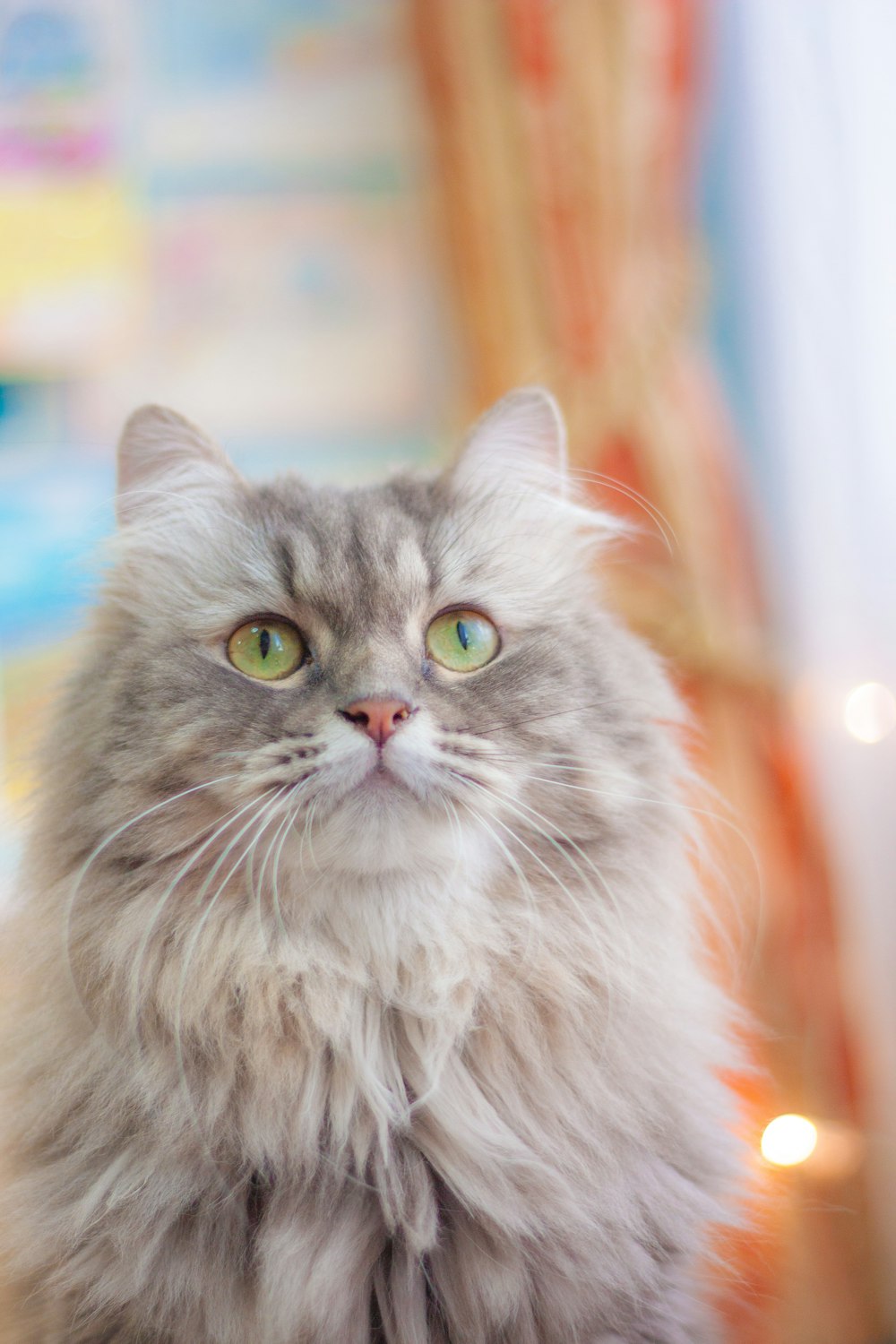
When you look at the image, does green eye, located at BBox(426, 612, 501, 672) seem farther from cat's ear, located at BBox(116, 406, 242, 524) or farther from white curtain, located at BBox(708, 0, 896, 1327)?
white curtain, located at BBox(708, 0, 896, 1327)

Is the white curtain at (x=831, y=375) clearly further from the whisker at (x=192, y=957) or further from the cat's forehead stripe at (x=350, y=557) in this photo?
the whisker at (x=192, y=957)

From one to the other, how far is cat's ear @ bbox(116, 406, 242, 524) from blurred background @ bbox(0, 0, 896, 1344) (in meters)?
0.65

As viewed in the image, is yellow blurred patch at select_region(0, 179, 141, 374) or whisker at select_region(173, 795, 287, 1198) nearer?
whisker at select_region(173, 795, 287, 1198)

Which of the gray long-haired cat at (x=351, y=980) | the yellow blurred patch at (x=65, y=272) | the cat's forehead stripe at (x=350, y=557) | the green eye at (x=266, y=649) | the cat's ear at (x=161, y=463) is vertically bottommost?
the gray long-haired cat at (x=351, y=980)

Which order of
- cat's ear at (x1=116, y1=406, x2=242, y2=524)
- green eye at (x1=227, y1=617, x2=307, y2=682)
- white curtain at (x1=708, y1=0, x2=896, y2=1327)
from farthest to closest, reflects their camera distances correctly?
white curtain at (x1=708, y1=0, x2=896, y2=1327) < cat's ear at (x1=116, y1=406, x2=242, y2=524) < green eye at (x1=227, y1=617, x2=307, y2=682)

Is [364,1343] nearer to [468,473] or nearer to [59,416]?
[468,473]

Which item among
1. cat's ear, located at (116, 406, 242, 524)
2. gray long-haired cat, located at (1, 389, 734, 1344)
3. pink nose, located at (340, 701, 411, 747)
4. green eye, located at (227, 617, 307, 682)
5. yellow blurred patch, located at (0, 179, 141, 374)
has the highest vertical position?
yellow blurred patch, located at (0, 179, 141, 374)

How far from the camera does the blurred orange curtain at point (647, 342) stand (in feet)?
6.75

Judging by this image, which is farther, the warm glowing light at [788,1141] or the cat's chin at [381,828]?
the warm glowing light at [788,1141]

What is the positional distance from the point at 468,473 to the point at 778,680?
1.16 metres

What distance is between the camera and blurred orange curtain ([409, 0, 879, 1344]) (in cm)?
206

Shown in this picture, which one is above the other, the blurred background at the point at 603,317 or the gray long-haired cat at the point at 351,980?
the blurred background at the point at 603,317

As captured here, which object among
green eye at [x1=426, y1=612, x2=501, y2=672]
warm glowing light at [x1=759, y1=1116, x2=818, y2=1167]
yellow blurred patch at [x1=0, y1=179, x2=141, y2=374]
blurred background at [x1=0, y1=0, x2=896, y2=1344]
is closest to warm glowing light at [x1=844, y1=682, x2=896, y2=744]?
blurred background at [x1=0, y1=0, x2=896, y2=1344]

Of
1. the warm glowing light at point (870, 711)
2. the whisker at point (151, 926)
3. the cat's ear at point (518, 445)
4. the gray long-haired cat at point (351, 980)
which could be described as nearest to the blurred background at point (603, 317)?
the warm glowing light at point (870, 711)
